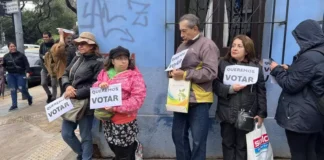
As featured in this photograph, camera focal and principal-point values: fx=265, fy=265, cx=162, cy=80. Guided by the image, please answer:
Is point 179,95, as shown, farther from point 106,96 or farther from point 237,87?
point 106,96

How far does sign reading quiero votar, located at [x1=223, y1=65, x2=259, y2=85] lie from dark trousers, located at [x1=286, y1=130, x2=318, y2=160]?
566 millimetres

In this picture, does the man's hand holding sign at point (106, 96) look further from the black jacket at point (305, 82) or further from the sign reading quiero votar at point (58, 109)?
the black jacket at point (305, 82)

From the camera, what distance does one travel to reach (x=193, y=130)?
2.61 m

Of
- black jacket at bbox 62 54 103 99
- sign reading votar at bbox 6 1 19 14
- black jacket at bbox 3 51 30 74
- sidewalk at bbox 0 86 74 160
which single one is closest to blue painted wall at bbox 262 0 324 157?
black jacket at bbox 62 54 103 99

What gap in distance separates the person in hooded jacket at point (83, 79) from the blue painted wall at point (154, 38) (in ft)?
1.21

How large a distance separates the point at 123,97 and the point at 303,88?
1.58 m

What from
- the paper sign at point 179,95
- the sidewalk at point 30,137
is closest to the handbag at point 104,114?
the paper sign at point 179,95

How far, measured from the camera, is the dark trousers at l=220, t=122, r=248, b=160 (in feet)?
8.59

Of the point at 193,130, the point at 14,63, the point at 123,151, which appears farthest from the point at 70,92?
the point at 14,63

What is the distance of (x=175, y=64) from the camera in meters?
2.48

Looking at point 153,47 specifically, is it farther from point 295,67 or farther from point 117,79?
point 295,67

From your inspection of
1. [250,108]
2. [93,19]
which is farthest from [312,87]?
[93,19]

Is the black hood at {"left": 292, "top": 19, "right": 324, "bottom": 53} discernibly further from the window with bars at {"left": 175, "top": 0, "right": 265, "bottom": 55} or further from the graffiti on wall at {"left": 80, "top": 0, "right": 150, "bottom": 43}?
the graffiti on wall at {"left": 80, "top": 0, "right": 150, "bottom": 43}

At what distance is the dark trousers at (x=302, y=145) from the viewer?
2.31 metres
